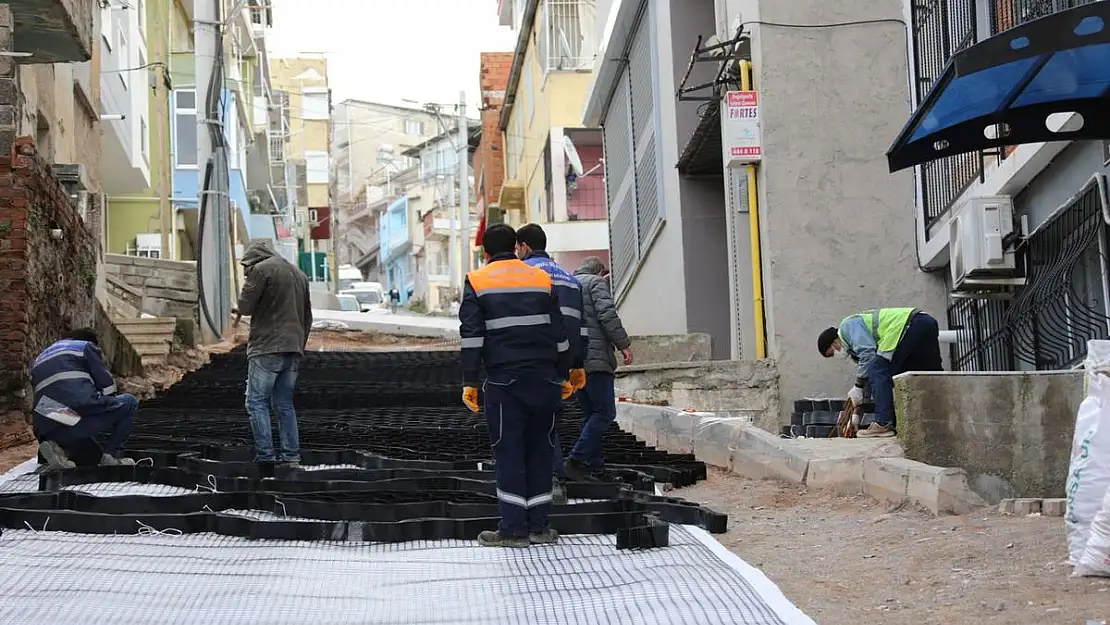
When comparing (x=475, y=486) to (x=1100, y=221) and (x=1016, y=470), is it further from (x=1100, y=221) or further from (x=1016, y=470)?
(x=1100, y=221)

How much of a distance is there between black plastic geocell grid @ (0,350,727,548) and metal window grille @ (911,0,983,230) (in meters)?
3.84

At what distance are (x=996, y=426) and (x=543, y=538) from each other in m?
3.21

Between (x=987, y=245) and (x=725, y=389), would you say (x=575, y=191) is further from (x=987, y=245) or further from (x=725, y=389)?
(x=987, y=245)

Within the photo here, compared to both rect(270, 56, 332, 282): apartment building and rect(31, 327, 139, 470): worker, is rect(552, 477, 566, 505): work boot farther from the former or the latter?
rect(270, 56, 332, 282): apartment building

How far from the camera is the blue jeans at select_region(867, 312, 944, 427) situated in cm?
1082

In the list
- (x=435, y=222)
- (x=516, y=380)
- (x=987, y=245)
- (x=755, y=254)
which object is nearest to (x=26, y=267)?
(x=516, y=380)

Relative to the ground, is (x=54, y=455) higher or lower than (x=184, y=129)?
lower

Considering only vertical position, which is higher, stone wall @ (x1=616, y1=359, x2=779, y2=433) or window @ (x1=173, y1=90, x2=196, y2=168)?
window @ (x1=173, y1=90, x2=196, y2=168)

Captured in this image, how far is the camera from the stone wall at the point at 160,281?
84.1 feet

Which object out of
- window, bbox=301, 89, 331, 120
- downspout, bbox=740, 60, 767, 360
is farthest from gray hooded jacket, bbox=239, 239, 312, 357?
window, bbox=301, 89, 331, 120

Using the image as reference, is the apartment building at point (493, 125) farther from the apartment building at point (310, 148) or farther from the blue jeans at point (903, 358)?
the blue jeans at point (903, 358)

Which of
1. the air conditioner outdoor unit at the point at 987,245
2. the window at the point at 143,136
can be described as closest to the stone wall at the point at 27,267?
the air conditioner outdoor unit at the point at 987,245

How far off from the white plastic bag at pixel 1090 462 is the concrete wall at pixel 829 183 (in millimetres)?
7847

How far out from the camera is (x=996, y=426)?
857cm
